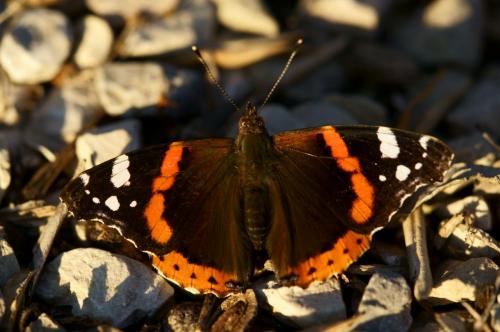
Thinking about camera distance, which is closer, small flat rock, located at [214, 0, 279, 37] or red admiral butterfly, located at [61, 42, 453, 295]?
red admiral butterfly, located at [61, 42, 453, 295]

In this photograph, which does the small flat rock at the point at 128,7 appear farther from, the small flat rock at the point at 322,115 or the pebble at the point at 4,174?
the pebble at the point at 4,174

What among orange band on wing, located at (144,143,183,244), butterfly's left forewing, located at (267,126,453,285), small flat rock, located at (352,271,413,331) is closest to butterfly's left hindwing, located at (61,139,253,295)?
orange band on wing, located at (144,143,183,244)

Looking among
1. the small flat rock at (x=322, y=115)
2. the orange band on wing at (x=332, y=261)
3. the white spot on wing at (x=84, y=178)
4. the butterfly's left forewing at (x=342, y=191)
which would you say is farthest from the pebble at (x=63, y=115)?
the orange band on wing at (x=332, y=261)

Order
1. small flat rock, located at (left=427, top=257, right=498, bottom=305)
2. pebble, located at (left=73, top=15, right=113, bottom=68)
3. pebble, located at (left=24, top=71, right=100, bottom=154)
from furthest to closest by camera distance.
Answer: pebble, located at (left=73, top=15, right=113, bottom=68)
pebble, located at (left=24, top=71, right=100, bottom=154)
small flat rock, located at (left=427, top=257, right=498, bottom=305)

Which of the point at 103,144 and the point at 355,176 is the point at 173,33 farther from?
the point at 355,176

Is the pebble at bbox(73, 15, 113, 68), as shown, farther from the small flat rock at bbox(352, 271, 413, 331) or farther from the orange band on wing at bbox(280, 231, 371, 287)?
the small flat rock at bbox(352, 271, 413, 331)

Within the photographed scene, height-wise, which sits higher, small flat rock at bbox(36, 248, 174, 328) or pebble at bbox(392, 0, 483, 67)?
pebble at bbox(392, 0, 483, 67)

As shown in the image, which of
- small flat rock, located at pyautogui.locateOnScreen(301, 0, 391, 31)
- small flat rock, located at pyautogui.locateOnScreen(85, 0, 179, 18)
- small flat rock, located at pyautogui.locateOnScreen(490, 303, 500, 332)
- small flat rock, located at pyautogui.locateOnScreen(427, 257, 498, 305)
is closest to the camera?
small flat rock, located at pyautogui.locateOnScreen(490, 303, 500, 332)

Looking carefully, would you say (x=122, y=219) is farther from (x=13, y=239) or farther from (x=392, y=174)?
(x=392, y=174)
